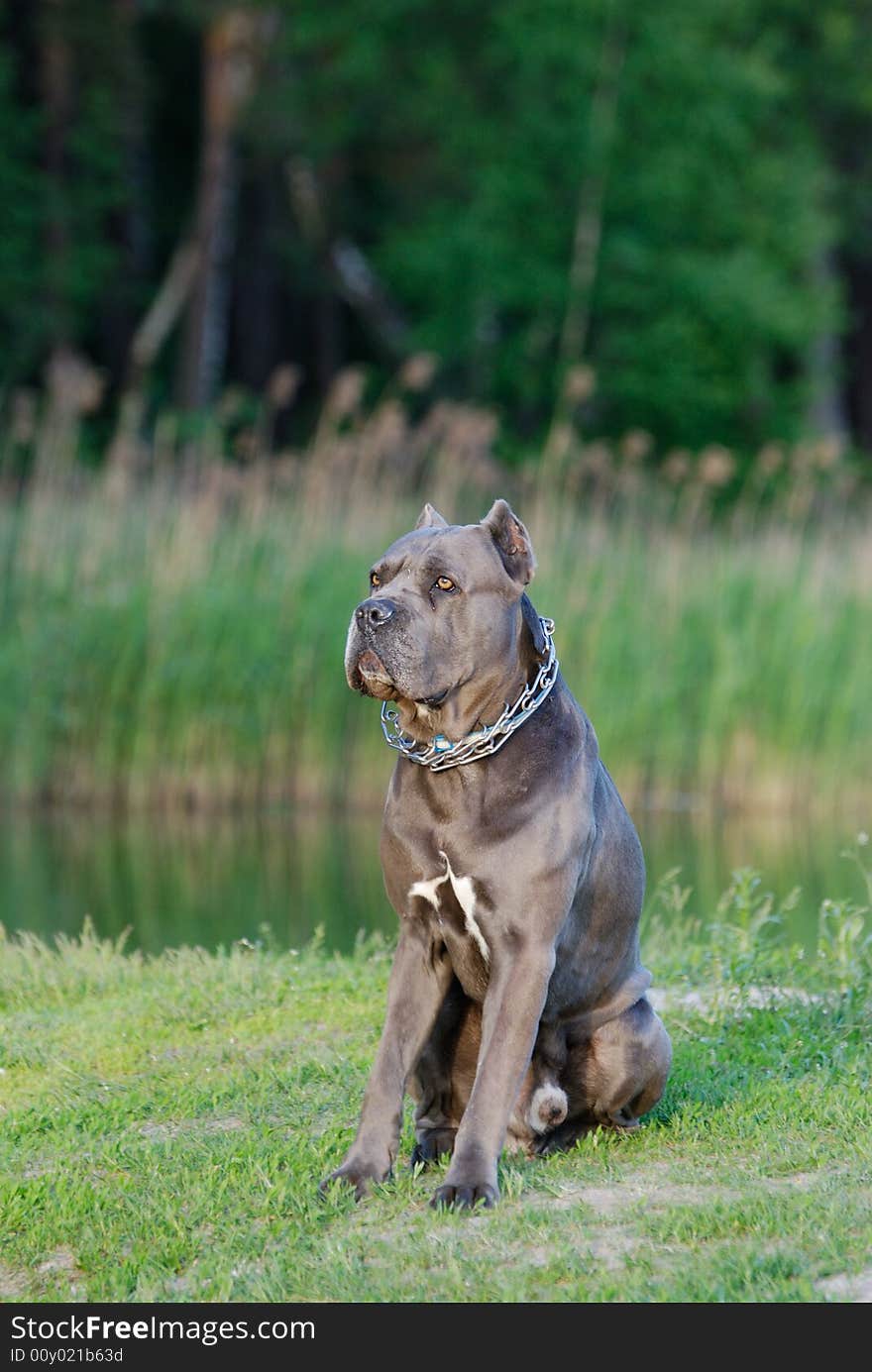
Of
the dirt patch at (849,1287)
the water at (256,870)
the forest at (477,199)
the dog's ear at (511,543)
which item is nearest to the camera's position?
the dirt patch at (849,1287)

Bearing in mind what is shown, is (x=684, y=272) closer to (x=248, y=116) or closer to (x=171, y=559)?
(x=248, y=116)

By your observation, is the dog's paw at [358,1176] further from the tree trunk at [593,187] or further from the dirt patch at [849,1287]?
the tree trunk at [593,187]

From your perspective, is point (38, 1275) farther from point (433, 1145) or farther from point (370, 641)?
point (370, 641)

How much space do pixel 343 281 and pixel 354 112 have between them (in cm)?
222

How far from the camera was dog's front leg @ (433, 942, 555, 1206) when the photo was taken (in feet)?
13.6

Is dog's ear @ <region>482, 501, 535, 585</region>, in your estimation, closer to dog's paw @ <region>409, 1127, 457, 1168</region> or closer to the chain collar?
the chain collar

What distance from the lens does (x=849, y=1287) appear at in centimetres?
366

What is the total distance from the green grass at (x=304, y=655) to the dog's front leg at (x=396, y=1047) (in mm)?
8854

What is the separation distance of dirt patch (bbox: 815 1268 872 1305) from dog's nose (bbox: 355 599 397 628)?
5.42 ft

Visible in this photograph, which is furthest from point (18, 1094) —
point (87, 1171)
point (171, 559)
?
point (171, 559)

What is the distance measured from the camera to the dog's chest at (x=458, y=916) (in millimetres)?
4262

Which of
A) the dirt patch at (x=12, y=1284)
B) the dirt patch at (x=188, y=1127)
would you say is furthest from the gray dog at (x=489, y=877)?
the dirt patch at (x=12, y=1284)

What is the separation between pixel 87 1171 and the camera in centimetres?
462

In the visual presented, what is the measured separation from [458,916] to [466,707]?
1.58ft
